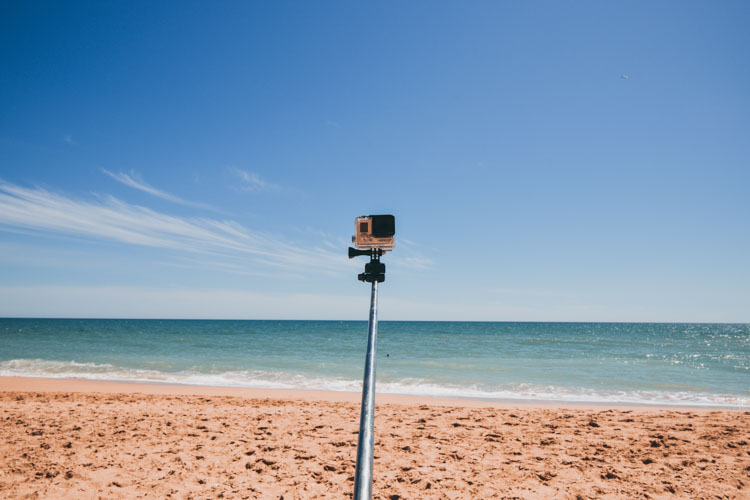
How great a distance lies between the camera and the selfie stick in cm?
107

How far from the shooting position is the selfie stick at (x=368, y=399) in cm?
107

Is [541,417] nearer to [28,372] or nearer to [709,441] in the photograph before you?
[709,441]

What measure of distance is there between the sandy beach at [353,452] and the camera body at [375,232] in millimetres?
2769

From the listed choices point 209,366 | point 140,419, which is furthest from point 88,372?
point 140,419

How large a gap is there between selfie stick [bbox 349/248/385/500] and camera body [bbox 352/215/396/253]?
5 cm

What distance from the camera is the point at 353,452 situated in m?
4.55

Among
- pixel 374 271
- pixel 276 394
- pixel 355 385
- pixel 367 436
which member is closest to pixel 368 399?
pixel 367 436

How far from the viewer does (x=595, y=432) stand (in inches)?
219

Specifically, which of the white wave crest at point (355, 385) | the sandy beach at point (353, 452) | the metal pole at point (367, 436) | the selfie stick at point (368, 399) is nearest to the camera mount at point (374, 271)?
the selfie stick at point (368, 399)

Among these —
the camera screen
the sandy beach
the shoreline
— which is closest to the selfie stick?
the camera screen

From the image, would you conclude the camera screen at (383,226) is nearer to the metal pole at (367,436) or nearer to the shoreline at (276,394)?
the metal pole at (367,436)

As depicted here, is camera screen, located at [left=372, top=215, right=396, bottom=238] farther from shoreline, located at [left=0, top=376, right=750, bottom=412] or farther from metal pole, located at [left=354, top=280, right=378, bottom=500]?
shoreline, located at [left=0, top=376, right=750, bottom=412]

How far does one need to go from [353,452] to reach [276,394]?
5.49 metres

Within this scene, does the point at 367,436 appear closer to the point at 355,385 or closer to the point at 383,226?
the point at 383,226
